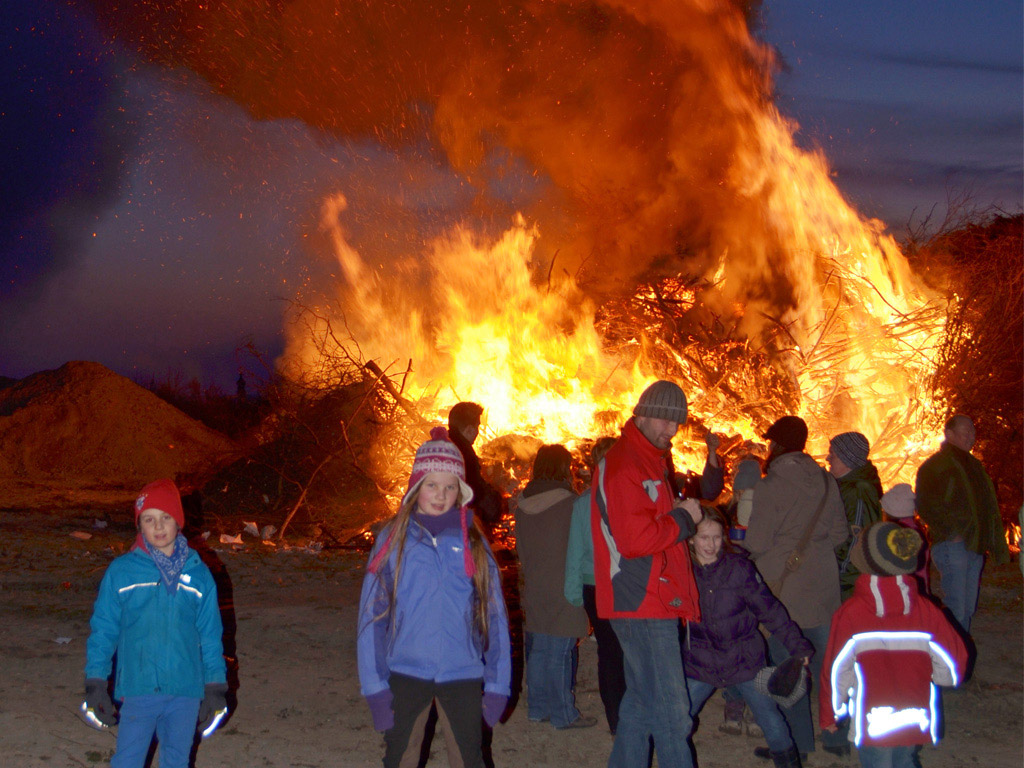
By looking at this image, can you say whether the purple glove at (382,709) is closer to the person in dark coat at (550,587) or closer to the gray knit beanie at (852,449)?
the person in dark coat at (550,587)

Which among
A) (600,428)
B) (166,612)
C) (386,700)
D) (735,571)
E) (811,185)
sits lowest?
(386,700)

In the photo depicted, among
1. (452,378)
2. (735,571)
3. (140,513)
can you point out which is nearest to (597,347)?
(452,378)

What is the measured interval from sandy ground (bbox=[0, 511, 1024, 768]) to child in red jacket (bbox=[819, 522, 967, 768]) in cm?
120

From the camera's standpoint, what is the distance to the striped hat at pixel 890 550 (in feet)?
12.3

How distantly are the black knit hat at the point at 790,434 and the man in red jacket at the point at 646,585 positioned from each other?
1434 mm

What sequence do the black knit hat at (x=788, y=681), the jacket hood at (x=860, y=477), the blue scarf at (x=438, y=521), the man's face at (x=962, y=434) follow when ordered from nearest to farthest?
the blue scarf at (x=438, y=521)
the black knit hat at (x=788, y=681)
the jacket hood at (x=860, y=477)
the man's face at (x=962, y=434)

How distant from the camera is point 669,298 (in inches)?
451

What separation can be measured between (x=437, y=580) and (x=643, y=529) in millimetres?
889

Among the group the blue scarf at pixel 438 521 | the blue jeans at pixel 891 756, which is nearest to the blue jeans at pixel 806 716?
the blue jeans at pixel 891 756

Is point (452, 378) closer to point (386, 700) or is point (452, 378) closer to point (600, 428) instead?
point (600, 428)

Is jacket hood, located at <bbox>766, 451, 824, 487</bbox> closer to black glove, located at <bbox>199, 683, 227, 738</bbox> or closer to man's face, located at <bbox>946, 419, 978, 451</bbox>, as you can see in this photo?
man's face, located at <bbox>946, 419, 978, 451</bbox>

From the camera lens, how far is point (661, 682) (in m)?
3.70

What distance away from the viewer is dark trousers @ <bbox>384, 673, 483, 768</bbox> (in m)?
3.24

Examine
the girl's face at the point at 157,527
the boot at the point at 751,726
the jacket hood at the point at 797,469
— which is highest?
the jacket hood at the point at 797,469
